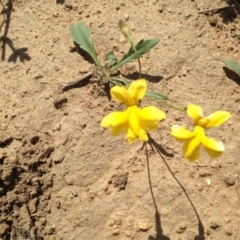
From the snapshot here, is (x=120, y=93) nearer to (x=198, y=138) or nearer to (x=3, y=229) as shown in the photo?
(x=198, y=138)

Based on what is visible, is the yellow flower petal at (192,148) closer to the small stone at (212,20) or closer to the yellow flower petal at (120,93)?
the yellow flower petal at (120,93)

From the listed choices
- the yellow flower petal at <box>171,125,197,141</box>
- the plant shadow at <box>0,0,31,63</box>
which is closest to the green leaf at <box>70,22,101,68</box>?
the plant shadow at <box>0,0,31,63</box>

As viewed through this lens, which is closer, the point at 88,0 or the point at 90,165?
the point at 90,165

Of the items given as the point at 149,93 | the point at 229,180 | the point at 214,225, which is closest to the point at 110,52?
the point at 149,93

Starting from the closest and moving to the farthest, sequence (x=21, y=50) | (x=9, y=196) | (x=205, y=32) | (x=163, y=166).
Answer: (x=9, y=196), (x=163, y=166), (x=21, y=50), (x=205, y=32)

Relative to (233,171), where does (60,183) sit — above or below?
below

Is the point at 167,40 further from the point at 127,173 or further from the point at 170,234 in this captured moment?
the point at 170,234

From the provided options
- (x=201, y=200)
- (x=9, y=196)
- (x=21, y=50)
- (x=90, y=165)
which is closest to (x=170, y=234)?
(x=201, y=200)
